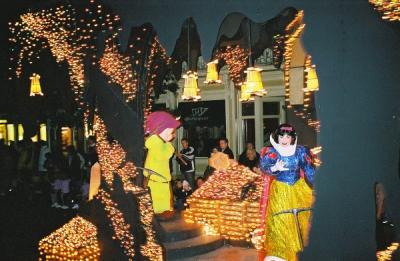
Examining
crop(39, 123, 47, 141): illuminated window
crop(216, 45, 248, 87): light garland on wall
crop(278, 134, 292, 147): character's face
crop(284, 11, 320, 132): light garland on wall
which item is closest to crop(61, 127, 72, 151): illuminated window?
crop(39, 123, 47, 141): illuminated window

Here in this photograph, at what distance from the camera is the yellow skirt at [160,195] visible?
7.62 meters

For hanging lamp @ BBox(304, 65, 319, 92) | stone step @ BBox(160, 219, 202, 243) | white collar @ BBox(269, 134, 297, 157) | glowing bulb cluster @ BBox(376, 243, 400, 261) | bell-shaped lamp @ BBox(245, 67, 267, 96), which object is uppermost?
bell-shaped lamp @ BBox(245, 67, 267, 96)

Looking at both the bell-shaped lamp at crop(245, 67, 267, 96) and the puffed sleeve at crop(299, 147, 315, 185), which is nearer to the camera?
the puffed sleeve at crop(299, 147, 315, 185)

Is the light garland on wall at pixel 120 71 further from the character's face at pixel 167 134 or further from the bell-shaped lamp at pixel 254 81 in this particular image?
the bell-shaped lamp at pixel 254 81

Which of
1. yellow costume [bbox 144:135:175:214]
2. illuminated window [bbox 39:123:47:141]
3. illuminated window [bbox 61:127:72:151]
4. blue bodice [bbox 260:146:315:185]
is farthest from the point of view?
illuminated window [bbox 39:123:47:141]

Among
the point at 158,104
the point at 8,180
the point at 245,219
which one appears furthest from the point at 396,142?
the point at 8,180

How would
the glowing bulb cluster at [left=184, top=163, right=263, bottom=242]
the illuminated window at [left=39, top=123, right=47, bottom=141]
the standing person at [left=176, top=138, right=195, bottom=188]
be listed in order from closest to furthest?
the glowing bulb cluster at [left=184, top=163, right=263, bottom=242] → the standing person at [left=176, top=138, right=195, bottom=188] → the illuminated window at [left=39, top=123, right=47, bottom=141]

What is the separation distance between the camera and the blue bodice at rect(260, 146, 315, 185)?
5.16 metres

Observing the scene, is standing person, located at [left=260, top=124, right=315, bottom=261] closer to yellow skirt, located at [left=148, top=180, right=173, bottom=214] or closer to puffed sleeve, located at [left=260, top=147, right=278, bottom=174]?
puffed sleeve, located at [left=260, top=147, right=278, bottom=174]

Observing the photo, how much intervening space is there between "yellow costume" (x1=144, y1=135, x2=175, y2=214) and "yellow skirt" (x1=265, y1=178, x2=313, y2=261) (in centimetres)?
272

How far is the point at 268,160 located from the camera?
5.21 m

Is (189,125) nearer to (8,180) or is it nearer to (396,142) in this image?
(8,180)

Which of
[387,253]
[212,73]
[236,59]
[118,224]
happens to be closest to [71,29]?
[118,224]

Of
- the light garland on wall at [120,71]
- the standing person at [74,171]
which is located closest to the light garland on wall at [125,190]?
the light garland on wall at [120,71]
